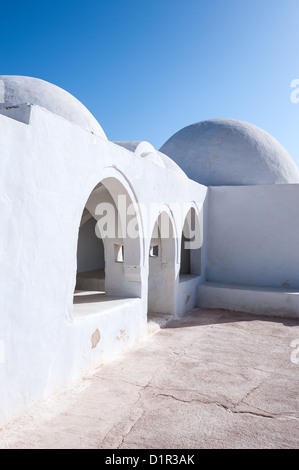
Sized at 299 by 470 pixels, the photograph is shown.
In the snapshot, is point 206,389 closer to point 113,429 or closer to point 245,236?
point 113,429

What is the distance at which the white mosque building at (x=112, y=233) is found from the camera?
3.13m

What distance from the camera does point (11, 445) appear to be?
274cm

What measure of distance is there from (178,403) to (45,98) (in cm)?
399

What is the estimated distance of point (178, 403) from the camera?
3.64 metres

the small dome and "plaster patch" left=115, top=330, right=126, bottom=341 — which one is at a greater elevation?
the small dome

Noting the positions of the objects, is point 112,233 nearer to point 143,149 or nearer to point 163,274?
point 163,274

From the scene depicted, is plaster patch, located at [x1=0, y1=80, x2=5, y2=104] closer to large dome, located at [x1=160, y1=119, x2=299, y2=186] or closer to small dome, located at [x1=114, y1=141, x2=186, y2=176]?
small dome, located at [x1=114, y1=141, x2=186, y2=176]

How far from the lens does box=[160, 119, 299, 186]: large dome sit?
10305 mm

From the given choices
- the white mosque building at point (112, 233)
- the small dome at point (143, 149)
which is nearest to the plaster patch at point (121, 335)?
the white mosque building at point (112, 233)

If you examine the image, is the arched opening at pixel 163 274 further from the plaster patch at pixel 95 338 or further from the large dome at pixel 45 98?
the plaster patch at pixel 95 338

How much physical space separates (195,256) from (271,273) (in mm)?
1818

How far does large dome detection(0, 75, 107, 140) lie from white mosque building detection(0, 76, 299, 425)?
0.07 ft

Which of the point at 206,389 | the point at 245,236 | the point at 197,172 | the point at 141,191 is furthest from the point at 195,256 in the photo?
→ the point at 206,389

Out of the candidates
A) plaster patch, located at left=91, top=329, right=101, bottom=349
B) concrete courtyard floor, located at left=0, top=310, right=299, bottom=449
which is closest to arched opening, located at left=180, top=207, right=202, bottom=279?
concrete courtyard floor, located at left=0, top=310, right=299, bottom=449
